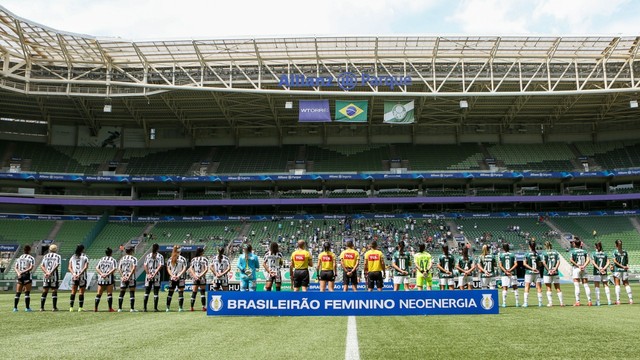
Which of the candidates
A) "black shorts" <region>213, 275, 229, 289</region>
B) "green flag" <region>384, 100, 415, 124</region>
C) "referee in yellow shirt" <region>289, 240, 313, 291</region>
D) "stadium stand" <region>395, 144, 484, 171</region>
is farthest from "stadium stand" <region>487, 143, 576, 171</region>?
"referee in yellow shirt" <region>289, 240, 313, 291</region>

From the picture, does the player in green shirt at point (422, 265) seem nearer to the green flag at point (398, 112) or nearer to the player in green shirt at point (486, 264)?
the player in green shirt at point (486, 264)

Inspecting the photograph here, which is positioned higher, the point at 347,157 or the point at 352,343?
the point at 347,157

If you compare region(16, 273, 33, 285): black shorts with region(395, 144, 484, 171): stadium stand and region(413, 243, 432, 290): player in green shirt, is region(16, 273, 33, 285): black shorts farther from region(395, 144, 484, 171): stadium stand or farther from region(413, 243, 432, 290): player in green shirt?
region(395, 144, 484, 171): stadium stand

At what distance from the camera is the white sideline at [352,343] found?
263 inches

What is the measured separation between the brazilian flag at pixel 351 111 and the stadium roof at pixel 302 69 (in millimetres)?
1096

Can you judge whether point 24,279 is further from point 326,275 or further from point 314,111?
point 314,111

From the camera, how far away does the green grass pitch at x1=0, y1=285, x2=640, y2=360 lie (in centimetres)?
693

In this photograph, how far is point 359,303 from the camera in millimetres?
11906

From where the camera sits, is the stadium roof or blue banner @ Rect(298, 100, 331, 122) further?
blue banner @ Rect(298, 100, 331, 122)

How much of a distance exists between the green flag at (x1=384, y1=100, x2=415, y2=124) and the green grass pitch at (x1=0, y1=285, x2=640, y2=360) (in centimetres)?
2677

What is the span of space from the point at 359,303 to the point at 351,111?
87.7ft

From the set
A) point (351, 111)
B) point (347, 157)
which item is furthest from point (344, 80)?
point (347, 157)

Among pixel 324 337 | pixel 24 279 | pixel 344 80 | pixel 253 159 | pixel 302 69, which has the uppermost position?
pixel 302 69

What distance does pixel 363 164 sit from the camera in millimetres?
49594
